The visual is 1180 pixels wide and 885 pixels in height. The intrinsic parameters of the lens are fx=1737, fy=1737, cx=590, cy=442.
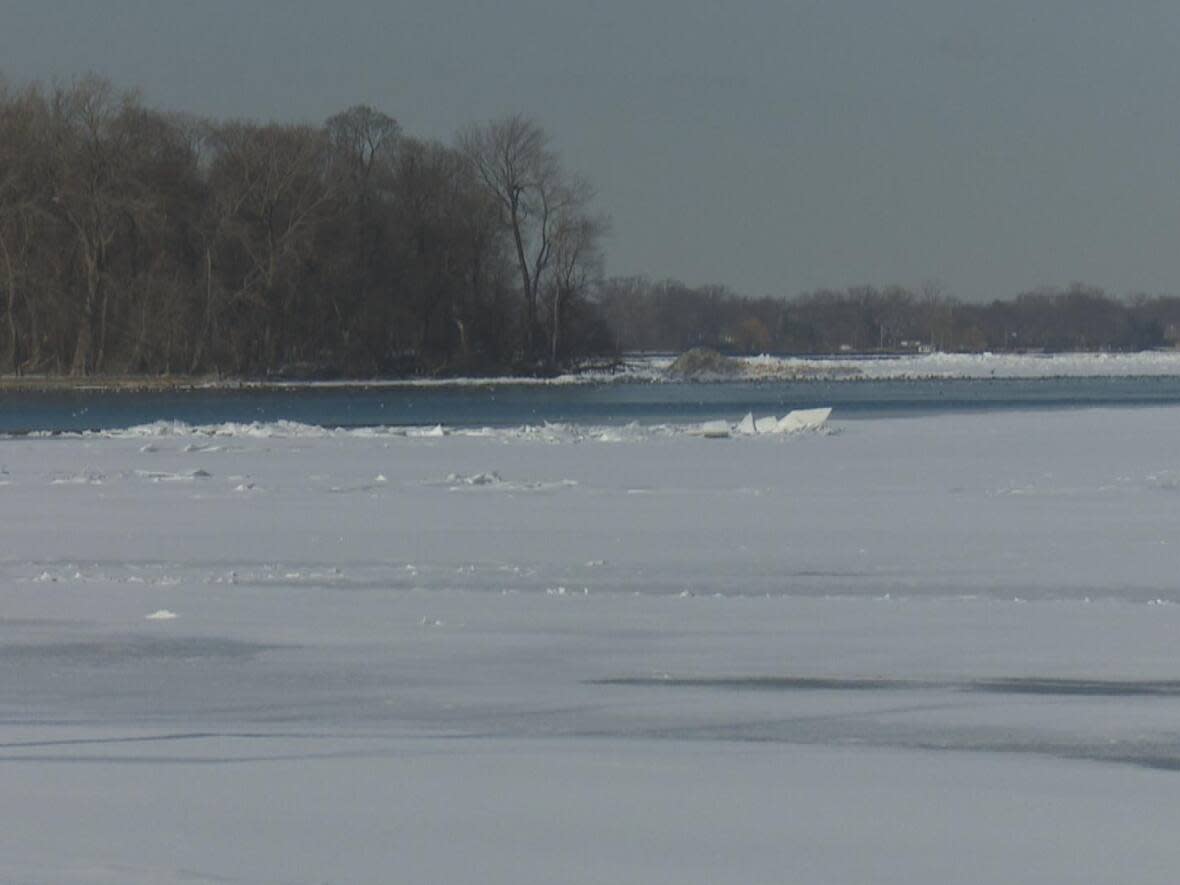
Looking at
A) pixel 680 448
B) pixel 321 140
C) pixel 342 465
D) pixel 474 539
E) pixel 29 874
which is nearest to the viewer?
pixel 29 874

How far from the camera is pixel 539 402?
5691 centimetres

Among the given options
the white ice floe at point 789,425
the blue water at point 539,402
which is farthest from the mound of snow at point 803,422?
the blue water at point 539,402

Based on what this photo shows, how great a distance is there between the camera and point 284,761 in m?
6.90

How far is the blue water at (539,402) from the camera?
44688 mm

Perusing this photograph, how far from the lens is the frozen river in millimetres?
5648

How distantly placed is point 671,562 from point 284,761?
6.84m

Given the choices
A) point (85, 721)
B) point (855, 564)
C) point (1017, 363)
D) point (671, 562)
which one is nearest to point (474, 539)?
point (671, 562)

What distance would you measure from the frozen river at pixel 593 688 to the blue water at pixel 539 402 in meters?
25.0

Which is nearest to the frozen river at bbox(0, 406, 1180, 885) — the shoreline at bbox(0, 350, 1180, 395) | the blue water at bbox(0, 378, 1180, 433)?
the blue water at bbox(0, 378, 1180, 433)

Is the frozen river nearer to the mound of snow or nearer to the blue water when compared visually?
the mound of snow

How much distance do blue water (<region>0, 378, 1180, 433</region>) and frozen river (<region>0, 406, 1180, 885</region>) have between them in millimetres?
24974

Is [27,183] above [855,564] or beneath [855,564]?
above

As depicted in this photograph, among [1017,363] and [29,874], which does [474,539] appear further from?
[1017,363]

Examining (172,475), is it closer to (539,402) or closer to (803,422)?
(803,422)
